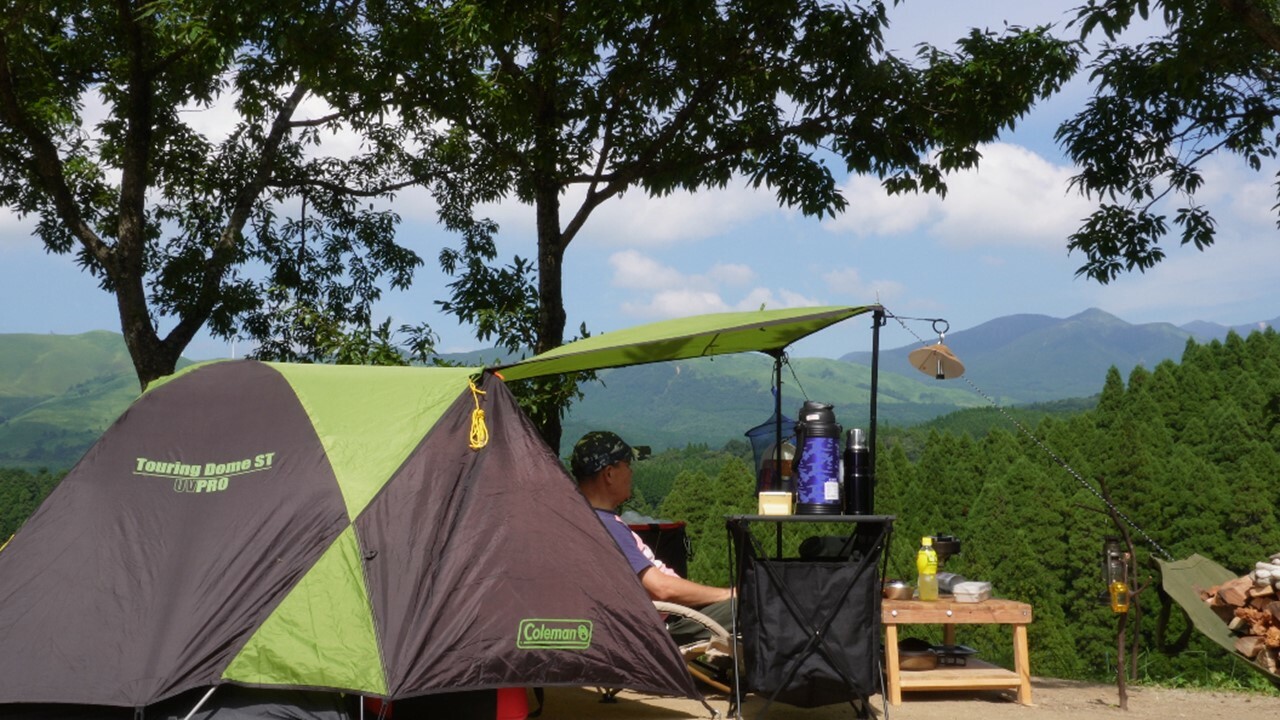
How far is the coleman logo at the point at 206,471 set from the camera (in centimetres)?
438

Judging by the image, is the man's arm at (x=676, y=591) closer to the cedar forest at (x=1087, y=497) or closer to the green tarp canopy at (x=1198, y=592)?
the green tarp canopy at (x=1198, y=592)

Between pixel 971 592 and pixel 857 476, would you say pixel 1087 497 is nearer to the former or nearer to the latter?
pixel 971 592

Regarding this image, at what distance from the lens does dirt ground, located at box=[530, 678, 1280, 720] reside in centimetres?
489

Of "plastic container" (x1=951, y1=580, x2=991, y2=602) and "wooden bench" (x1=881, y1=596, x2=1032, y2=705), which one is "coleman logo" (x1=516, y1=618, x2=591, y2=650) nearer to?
"wooden bench" (x1=881, y1=596, x2=1032, y2=705)

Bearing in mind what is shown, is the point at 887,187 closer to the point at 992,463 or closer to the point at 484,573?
the point at 484,573

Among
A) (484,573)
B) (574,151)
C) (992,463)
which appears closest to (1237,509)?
(992,463)

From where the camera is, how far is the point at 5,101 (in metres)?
9.73

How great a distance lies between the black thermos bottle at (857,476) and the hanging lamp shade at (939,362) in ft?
2.70

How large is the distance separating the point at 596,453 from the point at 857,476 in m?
1.14

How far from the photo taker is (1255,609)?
6578mm

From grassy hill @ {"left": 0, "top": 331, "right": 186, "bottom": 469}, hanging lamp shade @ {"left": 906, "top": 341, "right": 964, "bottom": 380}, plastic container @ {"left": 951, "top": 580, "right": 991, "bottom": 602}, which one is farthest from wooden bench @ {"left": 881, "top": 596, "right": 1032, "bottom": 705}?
grassy hill @ {"left": 0, "top": 331, "right": 186, "bottom": 469}

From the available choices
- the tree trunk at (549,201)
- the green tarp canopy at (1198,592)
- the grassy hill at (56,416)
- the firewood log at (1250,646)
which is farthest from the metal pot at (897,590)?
the grassy hill at (56,416)

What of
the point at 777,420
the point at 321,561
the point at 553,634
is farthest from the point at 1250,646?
the point at 321,561

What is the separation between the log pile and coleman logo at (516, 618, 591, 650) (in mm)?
3945
